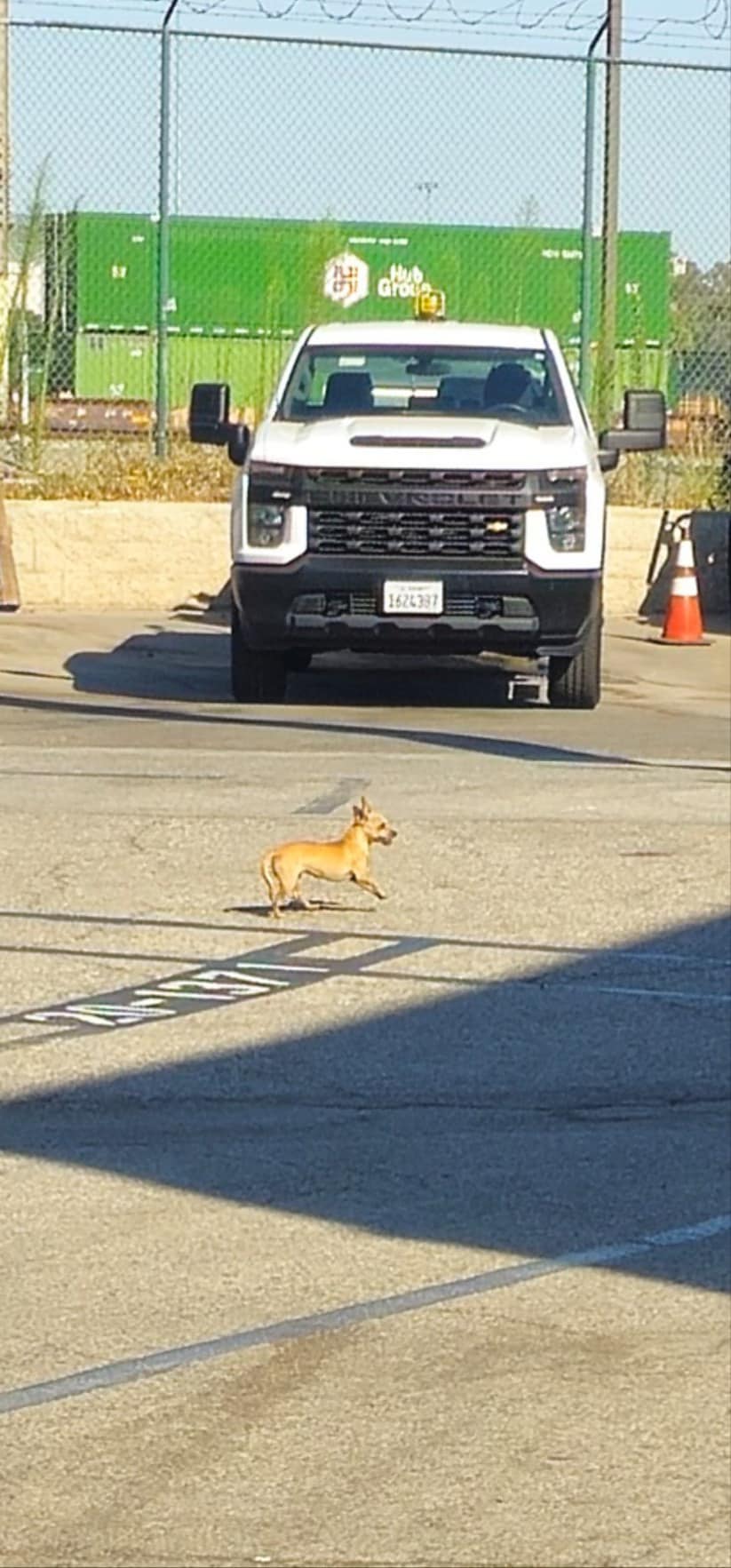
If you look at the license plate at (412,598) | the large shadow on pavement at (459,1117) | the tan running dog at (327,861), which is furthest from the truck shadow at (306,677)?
the large shadow on pavement at (459,1117)

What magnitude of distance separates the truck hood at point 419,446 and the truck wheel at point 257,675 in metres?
1.02

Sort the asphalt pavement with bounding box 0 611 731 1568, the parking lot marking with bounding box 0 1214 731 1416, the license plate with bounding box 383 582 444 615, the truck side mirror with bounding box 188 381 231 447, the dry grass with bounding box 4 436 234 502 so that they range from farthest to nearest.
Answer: the dry grass with bounding box 4 436 234 502 → the truck side mirror with bounding box 188 381 231 447 → the license plate with bounding box 383 582 444 615 → the parking lot marking with bounding box 0 1214 731 1416 → the asphalt pavement with bounding box 0 611 731 1568

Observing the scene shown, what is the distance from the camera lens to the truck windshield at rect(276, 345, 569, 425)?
1500cm

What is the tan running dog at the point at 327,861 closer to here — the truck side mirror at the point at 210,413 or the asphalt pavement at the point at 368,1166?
the asphalt pavement at the point at 368,1166

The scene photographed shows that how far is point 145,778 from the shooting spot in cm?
1198

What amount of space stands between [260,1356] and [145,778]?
660 centimetres

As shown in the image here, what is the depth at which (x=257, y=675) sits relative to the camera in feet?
48.9

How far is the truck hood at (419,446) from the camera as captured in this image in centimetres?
1415

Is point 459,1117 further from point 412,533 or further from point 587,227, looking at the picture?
point 587,227

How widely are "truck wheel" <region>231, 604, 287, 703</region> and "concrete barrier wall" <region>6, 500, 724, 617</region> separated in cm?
491

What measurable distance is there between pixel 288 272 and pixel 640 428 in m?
7.03

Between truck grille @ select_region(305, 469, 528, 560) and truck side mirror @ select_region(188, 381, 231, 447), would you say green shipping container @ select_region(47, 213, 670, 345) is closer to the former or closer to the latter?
truck side mirror @ select_region(188, 381, 231, 447)

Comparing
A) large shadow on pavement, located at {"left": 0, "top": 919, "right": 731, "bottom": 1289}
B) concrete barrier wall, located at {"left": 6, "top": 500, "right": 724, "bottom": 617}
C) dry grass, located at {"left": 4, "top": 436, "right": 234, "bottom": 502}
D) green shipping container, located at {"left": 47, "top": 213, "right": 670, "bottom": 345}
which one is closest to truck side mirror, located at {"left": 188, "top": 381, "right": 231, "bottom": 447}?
concrete barrier wall, located at {"left": 6, "top": 500, "right": 724, "bottom": 617}

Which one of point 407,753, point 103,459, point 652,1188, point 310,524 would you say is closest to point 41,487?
point 103,459
